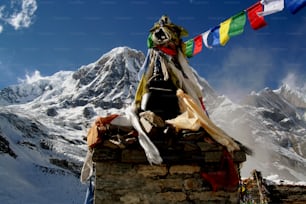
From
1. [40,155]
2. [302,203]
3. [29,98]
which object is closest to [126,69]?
[29,98]

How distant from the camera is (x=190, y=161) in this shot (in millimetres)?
5523

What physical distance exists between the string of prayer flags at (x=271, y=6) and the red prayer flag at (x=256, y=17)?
88mm

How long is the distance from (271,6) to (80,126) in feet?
246

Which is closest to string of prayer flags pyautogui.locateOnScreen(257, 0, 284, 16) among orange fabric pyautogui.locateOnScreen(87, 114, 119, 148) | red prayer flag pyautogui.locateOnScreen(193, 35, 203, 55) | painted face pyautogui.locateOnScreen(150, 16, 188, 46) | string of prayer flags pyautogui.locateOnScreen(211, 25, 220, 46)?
string of prayer flags pyautogui.locateOnScreen(211, 25, 220, 46)

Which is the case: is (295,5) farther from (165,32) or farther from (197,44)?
(197,44)

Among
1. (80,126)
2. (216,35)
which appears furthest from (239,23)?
(80,126)

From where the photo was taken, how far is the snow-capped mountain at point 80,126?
86.5ft

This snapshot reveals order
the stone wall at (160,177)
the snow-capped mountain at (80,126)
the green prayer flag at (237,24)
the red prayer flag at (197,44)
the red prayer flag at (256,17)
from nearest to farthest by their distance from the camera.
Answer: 1. the stone wall at (160,177)
2. the red prayer flag at (256,17)
3. the green prayer flag at (237,24)
4. the red prayer flag at (197,44)
5. the snow-capped mountain at (80,126)

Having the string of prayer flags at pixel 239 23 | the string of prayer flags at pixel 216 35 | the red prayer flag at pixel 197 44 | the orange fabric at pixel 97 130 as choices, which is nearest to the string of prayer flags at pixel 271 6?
the string of prayer flags at pixel 239 23

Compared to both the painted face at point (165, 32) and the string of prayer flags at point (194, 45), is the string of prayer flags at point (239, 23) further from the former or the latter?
the painted face at point (165, 32)

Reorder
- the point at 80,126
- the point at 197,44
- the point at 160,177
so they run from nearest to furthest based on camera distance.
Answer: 1. the point at 160,177
2. the point at 197,44
3. the point at 80,126

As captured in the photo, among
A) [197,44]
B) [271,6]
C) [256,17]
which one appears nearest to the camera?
[271,6]

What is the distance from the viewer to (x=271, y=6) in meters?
6.97

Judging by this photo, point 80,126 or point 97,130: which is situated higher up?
point 80,126
